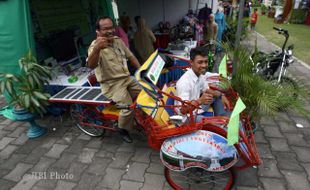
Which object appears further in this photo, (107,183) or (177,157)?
(107,183)

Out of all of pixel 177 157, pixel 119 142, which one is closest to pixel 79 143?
pixel 119 142

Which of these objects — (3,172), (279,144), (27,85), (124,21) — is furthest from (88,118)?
(124,21)

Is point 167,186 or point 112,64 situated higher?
point 112,64

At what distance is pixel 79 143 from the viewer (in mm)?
3893

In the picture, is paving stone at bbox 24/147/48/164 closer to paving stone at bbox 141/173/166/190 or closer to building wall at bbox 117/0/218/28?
paving stone at bbox 141/173/166/190

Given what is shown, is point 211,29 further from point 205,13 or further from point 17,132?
point 17,132

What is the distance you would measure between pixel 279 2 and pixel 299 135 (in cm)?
2061

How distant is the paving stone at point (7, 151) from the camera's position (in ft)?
12.1

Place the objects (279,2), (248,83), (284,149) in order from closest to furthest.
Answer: (248,83) < (284,149) < (279,2)

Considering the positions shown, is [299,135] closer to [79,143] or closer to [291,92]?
[291,92]

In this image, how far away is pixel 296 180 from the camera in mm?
2811

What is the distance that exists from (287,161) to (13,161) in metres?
4.44

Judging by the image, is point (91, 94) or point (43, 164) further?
point (91, 94)

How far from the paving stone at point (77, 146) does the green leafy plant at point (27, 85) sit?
0.84 m
